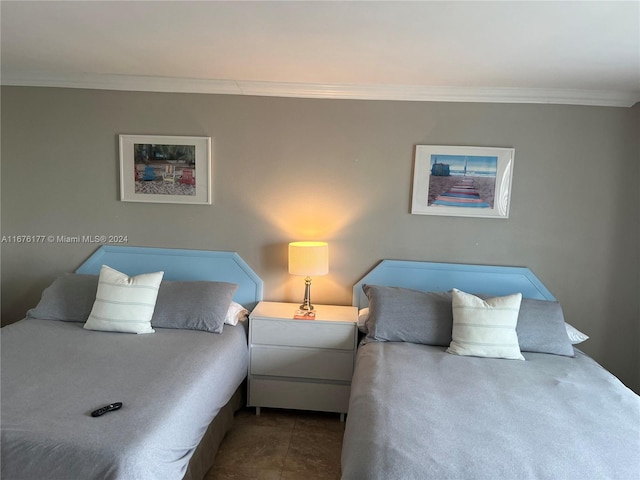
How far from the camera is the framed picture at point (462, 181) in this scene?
9.77 feet

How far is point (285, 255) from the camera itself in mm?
3170

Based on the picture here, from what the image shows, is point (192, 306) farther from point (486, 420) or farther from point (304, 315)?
point (486, 420)

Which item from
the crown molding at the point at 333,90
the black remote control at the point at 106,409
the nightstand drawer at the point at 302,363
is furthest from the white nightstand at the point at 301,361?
the crown molding at the point at 333,90

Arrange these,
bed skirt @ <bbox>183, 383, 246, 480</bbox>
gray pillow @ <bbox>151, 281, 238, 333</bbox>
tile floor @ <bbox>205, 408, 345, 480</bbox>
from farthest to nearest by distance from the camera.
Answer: gray pillow @ <bbox>151, 281, 238, 333</bbox>
tile floor @ <bbox>205, 408, 345, 480</bbox>
bed skirt @ <bbox>183, 383, 246, 480</bbox>

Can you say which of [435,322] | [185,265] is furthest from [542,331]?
[185,265]

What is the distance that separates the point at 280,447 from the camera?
2.54 metres

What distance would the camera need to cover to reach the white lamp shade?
2.87m

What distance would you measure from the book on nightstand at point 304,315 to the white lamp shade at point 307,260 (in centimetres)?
25

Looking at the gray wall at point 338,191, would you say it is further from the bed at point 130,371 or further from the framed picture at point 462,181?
the bed at point 130,371

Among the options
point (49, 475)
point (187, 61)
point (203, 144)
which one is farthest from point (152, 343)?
point (187, 61)

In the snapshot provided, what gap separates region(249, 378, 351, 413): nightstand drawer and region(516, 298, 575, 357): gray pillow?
109 cm

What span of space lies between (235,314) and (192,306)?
0.95ft

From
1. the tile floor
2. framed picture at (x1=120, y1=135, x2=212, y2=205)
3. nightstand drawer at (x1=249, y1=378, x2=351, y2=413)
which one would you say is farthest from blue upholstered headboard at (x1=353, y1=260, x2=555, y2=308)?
framed picture at (x1=120, y1=135, x2=212, y2=205)

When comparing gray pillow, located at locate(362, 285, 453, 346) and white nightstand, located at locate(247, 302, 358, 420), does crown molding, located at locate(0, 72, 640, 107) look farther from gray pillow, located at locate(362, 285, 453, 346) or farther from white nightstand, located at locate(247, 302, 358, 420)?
white nightstand, located at locate(247, 302, 358, 420)
